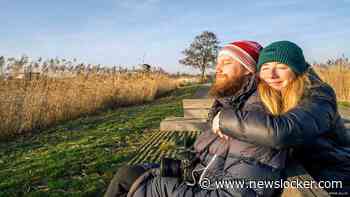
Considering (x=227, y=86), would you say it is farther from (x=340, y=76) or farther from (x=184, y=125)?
(x=340, y=76)

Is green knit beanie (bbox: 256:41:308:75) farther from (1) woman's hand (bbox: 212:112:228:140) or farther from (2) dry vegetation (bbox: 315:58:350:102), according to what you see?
(2) dry vegetation (bbox: 315:58:350:102)

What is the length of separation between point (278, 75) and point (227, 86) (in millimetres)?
349

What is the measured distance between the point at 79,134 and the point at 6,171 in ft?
10.5

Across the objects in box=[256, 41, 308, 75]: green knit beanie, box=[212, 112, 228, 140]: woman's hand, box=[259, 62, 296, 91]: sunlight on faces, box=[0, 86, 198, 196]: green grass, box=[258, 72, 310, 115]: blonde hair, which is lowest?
box=[0, 86, 198, 196]: green grass

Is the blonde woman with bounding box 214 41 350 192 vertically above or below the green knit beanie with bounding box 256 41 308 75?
below

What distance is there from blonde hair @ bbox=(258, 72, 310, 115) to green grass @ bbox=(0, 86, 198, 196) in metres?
2.41

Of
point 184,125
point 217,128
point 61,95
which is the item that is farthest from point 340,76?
point 217,128

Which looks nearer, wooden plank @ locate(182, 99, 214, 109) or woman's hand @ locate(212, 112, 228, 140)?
woman's hand @ locate(212, 112, 228, 140)

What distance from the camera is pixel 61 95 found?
11.3m

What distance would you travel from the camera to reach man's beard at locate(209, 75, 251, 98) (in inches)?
105

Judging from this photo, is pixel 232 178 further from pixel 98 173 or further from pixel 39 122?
pixel 39 122

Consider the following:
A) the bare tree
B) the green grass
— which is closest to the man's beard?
the green grass

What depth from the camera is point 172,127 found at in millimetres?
6066

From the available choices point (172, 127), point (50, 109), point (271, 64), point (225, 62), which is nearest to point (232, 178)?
point (271, 64)
